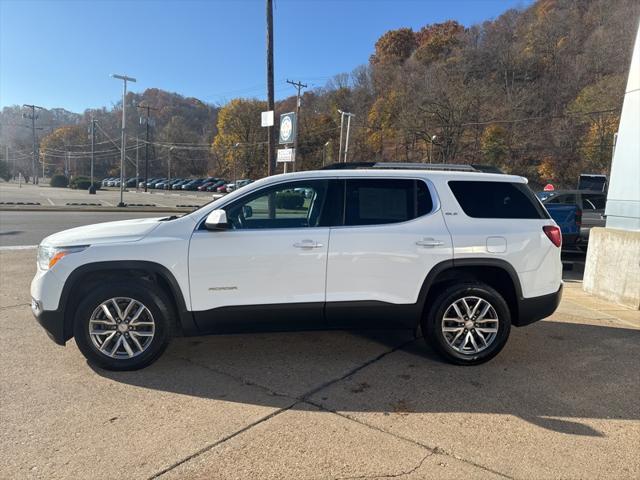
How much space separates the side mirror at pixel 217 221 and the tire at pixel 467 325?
203 cm

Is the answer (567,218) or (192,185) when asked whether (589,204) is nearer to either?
(567,218)

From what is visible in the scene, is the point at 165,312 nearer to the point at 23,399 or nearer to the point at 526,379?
the point at 23,399

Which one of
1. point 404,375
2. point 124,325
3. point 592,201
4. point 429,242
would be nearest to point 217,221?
point 124,325

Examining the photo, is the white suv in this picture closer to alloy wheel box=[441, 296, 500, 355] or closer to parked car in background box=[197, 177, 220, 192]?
alloy wheel box=[441, 296, 500, 355]

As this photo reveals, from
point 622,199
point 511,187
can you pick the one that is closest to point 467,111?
point 622,199

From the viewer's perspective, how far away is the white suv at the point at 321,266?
3840mm

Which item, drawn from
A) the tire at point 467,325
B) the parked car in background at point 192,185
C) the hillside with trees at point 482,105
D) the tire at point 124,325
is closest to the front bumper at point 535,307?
the tire at point 467,325

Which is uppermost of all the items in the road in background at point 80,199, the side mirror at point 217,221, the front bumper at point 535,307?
the side mirror at point 217,221

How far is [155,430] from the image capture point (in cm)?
303

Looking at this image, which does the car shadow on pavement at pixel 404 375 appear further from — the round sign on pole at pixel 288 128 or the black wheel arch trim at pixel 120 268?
the round sign on pole at pixel 288 128

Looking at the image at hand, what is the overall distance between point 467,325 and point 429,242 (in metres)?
0.86

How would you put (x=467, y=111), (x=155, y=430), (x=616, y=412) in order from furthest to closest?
(x=467, y=111), (x=616, y=412), (x=155, y=430)

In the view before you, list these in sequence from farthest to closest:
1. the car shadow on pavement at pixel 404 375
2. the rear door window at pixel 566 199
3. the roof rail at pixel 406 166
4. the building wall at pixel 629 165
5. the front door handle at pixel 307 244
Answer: the rear door window at pixel 566 199 → the building wall at pixel 629 165 → the roof rail at pixel 406 166 → the front door handle at pixel 307 244 → the car shadow on pavement at pixel 404 375

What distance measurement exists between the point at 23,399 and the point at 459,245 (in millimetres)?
3779
